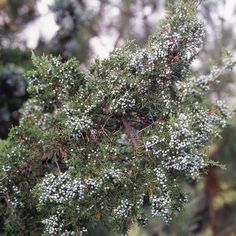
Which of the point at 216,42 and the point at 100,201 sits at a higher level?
the point at 216,42

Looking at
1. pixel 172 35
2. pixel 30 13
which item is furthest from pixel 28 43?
pixel 172 35

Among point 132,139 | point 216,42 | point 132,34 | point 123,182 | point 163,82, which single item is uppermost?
point 132,34

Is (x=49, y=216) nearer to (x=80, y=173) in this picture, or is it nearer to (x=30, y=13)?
(x=80, y=173)

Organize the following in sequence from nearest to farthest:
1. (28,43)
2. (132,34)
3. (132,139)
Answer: (132,139) < (28,43) < (132,34)

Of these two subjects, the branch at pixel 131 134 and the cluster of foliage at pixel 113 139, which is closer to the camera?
the cluster of foliage at pixel 113 139

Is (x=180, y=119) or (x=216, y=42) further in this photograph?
(x=216, y=42)

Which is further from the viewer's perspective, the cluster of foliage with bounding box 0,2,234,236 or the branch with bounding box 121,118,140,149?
the branch with bounding box 121,118,140,149

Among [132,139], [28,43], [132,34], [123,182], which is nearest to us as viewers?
[123,182]
